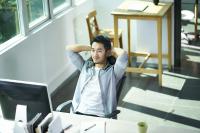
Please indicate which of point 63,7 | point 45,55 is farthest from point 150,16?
point 45,55

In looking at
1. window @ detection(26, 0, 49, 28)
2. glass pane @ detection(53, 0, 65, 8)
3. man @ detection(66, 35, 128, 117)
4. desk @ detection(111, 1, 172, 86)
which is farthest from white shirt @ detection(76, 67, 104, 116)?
glass pane @ detection(53, 0, 65, 8)

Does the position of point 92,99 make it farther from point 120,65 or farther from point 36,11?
point 36,11

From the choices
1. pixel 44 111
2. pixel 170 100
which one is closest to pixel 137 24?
pixel 170 100

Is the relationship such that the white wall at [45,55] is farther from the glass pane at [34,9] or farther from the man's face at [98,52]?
the man's face at [98,52]

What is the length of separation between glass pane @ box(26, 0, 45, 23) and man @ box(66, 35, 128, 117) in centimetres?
151

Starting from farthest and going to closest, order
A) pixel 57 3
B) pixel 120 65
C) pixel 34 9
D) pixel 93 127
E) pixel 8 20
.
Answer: pixel 57 3
pixel 34 9
pixel 8 20
pixel 120 65
pixel 93 127

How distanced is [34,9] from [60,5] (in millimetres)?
728

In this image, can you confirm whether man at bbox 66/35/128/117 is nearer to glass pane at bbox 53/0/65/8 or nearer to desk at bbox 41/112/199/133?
desk at bbox 41/112/199/133

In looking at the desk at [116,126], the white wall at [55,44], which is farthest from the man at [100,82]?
the white wall at [55,44]

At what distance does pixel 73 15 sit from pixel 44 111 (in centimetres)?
321

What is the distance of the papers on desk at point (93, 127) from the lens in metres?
3.20

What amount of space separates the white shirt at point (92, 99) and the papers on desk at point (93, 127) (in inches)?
17.5

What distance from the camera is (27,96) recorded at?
9.83 ft

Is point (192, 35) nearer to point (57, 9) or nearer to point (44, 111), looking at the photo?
point (57, 9)
